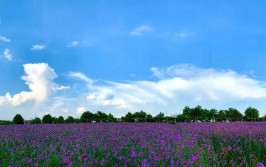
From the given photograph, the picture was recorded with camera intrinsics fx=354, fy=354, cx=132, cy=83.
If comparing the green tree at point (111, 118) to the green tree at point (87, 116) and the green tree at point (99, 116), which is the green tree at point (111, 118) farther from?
the green tree at point (87, 116)

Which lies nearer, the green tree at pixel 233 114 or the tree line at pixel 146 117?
the tree line at pixel 146 117

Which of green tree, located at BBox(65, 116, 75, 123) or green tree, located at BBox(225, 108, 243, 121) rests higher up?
green tree, located at BBox(225, 108, 243, 121)

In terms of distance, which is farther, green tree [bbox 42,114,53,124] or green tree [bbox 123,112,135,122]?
green tree [bbox 123,112,135,122]

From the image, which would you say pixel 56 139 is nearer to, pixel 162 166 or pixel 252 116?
pixel 162 166

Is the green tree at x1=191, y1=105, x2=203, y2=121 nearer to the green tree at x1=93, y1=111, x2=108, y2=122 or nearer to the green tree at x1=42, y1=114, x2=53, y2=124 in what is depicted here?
the green tree at x1=93, y1=111, x2=108, y2=122

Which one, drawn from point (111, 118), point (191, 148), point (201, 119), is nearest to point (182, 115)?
point (201, 119)

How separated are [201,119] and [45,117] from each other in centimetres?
953

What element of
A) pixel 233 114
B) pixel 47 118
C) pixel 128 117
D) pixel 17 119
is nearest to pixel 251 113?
pixel 233 114

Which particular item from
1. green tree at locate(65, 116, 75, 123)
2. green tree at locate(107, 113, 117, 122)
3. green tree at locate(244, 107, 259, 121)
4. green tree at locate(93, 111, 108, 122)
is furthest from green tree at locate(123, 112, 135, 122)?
green tree at locate(244, 107, 259, 121)

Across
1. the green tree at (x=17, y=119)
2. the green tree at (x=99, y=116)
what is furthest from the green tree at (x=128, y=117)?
the green tree at (x=17, y=119)

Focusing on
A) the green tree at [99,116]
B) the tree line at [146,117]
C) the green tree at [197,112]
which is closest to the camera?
the tree line at [146,117]

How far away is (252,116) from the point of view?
2595 cm

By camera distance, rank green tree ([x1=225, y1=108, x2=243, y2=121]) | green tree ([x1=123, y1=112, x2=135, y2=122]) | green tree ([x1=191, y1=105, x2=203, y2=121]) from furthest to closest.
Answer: green tree ([x1=225, y1=108, x2=243, y2=121])
green tree ([x1=191, y1=105, x2=203, y2=121])
green tree ([x1=123, y1=112, x2=135, y2=122])

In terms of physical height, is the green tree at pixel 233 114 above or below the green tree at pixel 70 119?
above
